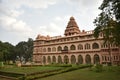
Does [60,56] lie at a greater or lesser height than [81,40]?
lesser

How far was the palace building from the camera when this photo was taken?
53812 mm

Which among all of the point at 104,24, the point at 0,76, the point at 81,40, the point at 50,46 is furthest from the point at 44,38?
the point at 104,24

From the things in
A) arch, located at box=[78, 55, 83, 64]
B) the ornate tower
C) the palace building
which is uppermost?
the ornate tower

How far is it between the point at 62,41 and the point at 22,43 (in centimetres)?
4000

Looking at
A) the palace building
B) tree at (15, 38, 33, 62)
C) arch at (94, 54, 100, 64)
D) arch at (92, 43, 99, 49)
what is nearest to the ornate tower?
the palace building

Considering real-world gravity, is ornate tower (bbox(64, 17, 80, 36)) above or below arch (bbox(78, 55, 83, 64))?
above

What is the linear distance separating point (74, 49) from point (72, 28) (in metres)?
10.3

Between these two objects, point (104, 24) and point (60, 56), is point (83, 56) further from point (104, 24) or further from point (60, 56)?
point (104, 24)

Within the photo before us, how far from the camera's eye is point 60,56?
68.6 metres

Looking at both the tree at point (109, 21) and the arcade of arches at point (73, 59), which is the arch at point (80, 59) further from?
the tree at point (109, 21)

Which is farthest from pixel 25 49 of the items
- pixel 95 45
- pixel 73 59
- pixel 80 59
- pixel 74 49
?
pixel 95 45

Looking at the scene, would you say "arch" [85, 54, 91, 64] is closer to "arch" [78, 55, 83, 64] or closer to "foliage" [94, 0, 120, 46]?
"arch" [78, 55, 83, 64]

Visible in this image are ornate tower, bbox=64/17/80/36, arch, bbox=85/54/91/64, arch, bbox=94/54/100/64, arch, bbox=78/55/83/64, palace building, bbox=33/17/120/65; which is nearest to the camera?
palace building, bbox=33/17/120/65

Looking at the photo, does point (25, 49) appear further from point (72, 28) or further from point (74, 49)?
point (74, 49)
